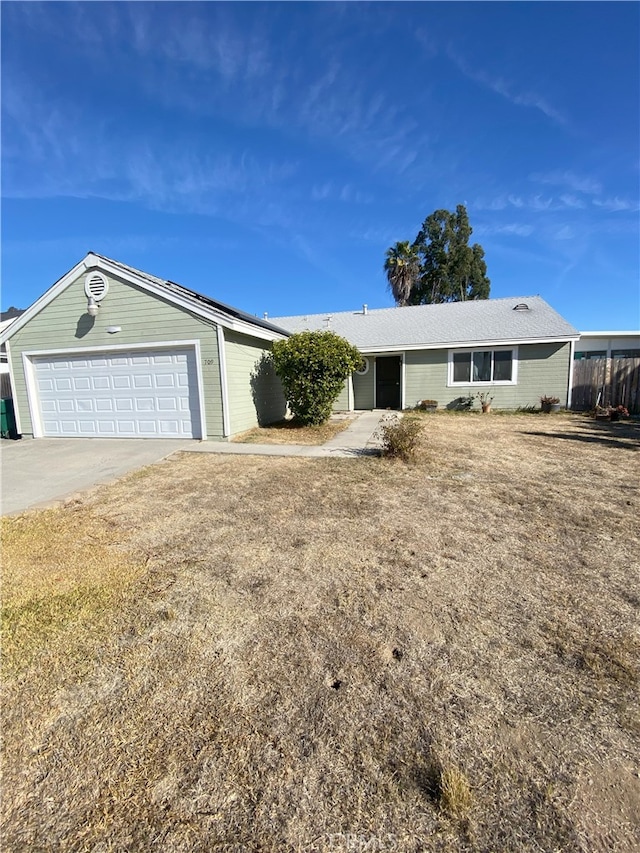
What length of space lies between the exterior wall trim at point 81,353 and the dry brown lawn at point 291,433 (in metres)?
1.26

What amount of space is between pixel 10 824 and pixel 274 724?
1008mm

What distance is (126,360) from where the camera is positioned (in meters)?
9.68

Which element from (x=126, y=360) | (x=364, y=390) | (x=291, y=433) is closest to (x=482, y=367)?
(x=364, y=390)

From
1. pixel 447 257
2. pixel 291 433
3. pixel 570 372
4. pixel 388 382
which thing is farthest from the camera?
pixel 447 257

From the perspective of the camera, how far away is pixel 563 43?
720 cm

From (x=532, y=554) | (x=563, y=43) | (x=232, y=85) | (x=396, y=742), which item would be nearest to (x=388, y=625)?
(x=396, y=742)

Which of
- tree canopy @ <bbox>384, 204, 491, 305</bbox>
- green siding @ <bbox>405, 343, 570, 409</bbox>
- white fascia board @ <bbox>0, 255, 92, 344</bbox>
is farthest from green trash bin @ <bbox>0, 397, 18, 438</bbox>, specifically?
tree canopy @ <bbox>384, 204, 491, 305</bbox>

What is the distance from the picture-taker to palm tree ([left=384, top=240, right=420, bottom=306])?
1163 inches

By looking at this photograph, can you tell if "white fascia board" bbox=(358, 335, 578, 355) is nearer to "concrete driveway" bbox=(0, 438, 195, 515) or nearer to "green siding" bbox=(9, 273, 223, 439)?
"green siding" bbox=(9, 273, 223, 439)

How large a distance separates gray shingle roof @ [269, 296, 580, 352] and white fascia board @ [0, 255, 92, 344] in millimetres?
9733

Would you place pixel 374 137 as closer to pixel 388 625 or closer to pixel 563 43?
pixel 563 43

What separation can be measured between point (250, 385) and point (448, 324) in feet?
31.1

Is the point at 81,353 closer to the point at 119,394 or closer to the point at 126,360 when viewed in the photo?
the point at 126,360

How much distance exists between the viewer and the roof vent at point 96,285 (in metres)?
9.42
